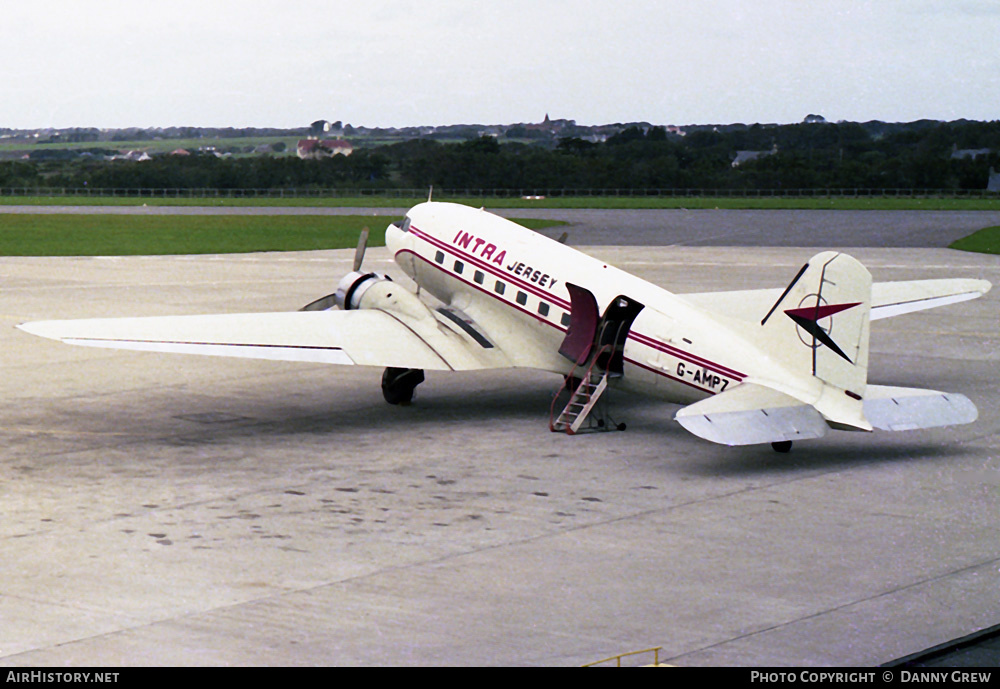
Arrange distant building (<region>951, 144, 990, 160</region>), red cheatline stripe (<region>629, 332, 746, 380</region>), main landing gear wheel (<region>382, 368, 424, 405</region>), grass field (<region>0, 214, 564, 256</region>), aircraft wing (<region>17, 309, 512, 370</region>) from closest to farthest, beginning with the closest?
red cheatline stripe (<region>629, 332, 746, 380</region>), aircraft wing (<region>17, 309, 512, 370</region>), main landing gear wheel (<region>382, 368, 424, 405</region>), grass field (<region>0, 214, 564, 256</region>), distant building (<region>951, 144, 990, 160</region>)

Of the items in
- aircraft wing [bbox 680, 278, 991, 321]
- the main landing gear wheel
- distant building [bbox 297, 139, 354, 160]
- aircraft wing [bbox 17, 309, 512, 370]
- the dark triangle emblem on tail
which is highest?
distant building [bbox 297, 139, 354, 160]

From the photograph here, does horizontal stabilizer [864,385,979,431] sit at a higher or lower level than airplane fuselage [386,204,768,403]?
lower

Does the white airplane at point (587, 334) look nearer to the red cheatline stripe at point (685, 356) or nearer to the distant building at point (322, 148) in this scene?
the red cheatline stripe at point (685, 356)

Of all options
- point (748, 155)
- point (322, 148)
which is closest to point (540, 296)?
point (322, 148)

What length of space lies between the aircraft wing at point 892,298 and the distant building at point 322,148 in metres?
153

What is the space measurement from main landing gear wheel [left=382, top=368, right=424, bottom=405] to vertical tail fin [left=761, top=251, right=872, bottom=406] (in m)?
8.09

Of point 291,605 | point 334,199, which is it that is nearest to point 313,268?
point 291,605

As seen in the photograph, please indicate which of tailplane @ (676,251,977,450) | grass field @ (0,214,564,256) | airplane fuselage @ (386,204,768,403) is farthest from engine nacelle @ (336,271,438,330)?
grass field @ (0,214,564,256)

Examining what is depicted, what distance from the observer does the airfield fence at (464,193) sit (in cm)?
14588

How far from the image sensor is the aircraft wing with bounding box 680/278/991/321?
26625 mm

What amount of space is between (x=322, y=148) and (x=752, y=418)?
175 meters

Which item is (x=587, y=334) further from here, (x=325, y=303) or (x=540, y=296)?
(x=325, y=303)

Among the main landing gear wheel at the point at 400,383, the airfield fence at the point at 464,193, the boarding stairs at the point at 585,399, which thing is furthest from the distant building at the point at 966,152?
the boarding stairs at the point at 585,399

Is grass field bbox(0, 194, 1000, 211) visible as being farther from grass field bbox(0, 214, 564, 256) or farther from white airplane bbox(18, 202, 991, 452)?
white airplane bbox(18, 202, 991, 452)
